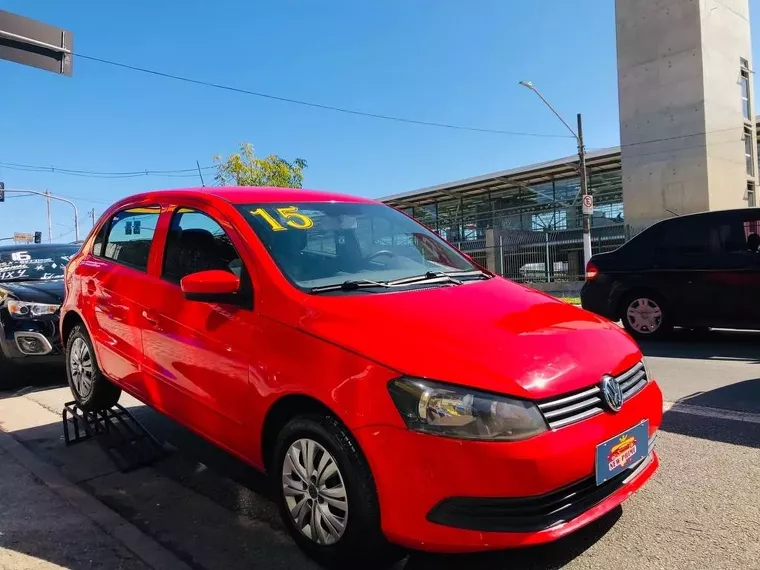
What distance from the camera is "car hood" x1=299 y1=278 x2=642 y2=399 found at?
7.40 feet

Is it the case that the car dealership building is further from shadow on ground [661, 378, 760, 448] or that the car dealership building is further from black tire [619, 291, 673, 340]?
shadow on ground [661, 378, 760, 448]

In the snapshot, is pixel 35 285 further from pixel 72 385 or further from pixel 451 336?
pixel 451 336

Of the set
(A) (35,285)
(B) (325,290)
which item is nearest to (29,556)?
(B) (325,290)

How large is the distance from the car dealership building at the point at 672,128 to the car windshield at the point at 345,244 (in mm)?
19315

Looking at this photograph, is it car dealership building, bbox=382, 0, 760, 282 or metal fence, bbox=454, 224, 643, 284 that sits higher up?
car dealership building, bbox=382, 0, 760, 282

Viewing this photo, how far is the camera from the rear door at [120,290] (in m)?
3.79

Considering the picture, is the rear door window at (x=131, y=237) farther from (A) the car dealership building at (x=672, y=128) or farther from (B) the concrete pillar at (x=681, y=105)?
(B) the concrete pillar at (x=681, y=105)

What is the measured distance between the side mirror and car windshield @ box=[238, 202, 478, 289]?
0.26m

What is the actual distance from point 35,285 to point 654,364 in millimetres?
6985

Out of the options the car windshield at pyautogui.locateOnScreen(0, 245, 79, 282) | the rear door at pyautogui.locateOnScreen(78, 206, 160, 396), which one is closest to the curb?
the rear door at pyautogui.locateOnScreen(78, 206, 160, 396)

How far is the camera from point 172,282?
3502 millimetres

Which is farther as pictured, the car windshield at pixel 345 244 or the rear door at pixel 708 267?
the rear door at pixel 708 267

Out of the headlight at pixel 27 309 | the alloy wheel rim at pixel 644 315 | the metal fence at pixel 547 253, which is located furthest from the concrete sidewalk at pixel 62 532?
the metal fence at pixel 547 253

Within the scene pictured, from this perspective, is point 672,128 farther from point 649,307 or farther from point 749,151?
point 649,307
